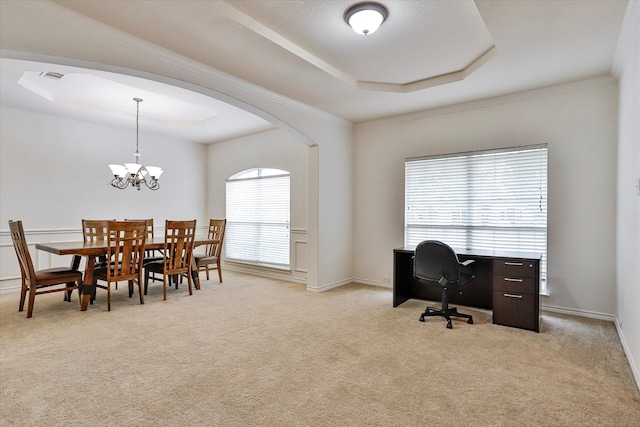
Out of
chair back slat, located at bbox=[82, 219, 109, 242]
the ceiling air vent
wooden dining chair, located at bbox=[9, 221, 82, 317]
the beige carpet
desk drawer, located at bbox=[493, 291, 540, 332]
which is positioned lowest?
the beige carpet

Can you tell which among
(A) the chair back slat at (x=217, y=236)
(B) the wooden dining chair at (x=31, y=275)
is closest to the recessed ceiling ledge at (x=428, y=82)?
(A) the chair back slat at (x=217, y=236)

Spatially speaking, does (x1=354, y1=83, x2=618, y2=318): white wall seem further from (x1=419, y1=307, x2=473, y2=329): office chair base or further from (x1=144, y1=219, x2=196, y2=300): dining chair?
(x1=144, y1=219, x2=196, y2=300): dining chair

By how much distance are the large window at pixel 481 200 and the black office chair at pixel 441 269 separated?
92cm

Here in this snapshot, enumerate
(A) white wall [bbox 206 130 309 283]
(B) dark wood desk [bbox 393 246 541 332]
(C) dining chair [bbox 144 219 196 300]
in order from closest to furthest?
1. (B) dark wood desk [bbox 393 246 541 332]
2. (C) dining chair [bbox 144 219 196 300]
3. (A) white wall [bbox 206 130 309 283]

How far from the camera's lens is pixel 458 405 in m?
2.03

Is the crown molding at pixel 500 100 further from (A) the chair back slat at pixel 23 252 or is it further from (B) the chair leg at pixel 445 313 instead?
(A) the chair back slat at pixel 23 252

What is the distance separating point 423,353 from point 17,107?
251 inches

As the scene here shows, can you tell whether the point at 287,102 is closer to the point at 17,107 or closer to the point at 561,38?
the point at 561,38

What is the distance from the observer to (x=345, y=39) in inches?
118

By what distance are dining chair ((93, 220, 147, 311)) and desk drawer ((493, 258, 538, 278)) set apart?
13.6ft

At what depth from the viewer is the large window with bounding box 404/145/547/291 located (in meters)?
3.99

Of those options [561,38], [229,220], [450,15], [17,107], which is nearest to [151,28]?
[450,15]

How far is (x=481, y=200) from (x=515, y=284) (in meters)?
1.32

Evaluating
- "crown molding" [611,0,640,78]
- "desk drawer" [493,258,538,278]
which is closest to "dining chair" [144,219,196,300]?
"desk drawer" [493,258,538,278]
